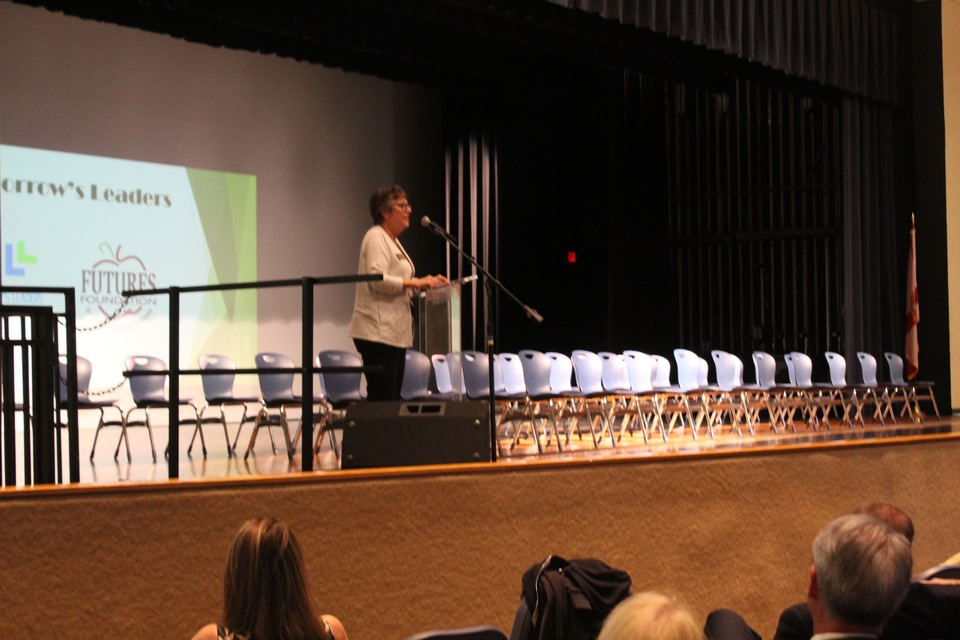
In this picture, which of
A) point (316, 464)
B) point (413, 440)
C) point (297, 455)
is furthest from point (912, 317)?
point (413, 440)

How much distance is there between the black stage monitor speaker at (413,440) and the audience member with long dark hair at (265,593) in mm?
1730

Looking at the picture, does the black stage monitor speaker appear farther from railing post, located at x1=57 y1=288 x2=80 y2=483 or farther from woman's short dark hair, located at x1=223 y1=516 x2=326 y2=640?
woman's short dark hair, located at x1=223 y1=516 x2=326 y2=640

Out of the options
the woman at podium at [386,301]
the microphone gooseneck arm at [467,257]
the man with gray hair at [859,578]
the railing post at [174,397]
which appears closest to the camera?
the man with gray hair at [859,578]

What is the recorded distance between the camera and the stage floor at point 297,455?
4.95 m

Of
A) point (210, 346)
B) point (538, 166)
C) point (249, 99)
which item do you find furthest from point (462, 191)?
point (210, 346)

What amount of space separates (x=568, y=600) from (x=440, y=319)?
2434 mm

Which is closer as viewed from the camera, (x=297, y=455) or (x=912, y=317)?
(x=297, y=455)

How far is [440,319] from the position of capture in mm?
4984

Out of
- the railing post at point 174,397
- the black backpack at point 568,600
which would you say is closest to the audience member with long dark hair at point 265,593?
the black backpack at point 568,600

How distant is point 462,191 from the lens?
12031 millimetres

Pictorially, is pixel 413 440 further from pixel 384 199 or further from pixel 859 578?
pixel 859 578

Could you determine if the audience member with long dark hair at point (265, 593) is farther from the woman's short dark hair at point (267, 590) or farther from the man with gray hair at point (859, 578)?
the man with gray hair at point (859, 578)

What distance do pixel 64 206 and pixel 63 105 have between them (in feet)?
3.25

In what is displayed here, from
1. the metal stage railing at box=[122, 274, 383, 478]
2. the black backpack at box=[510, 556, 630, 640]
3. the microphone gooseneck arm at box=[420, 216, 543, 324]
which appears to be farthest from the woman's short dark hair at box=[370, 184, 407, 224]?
the black backpack at box=[510, 556, 630, 640]
